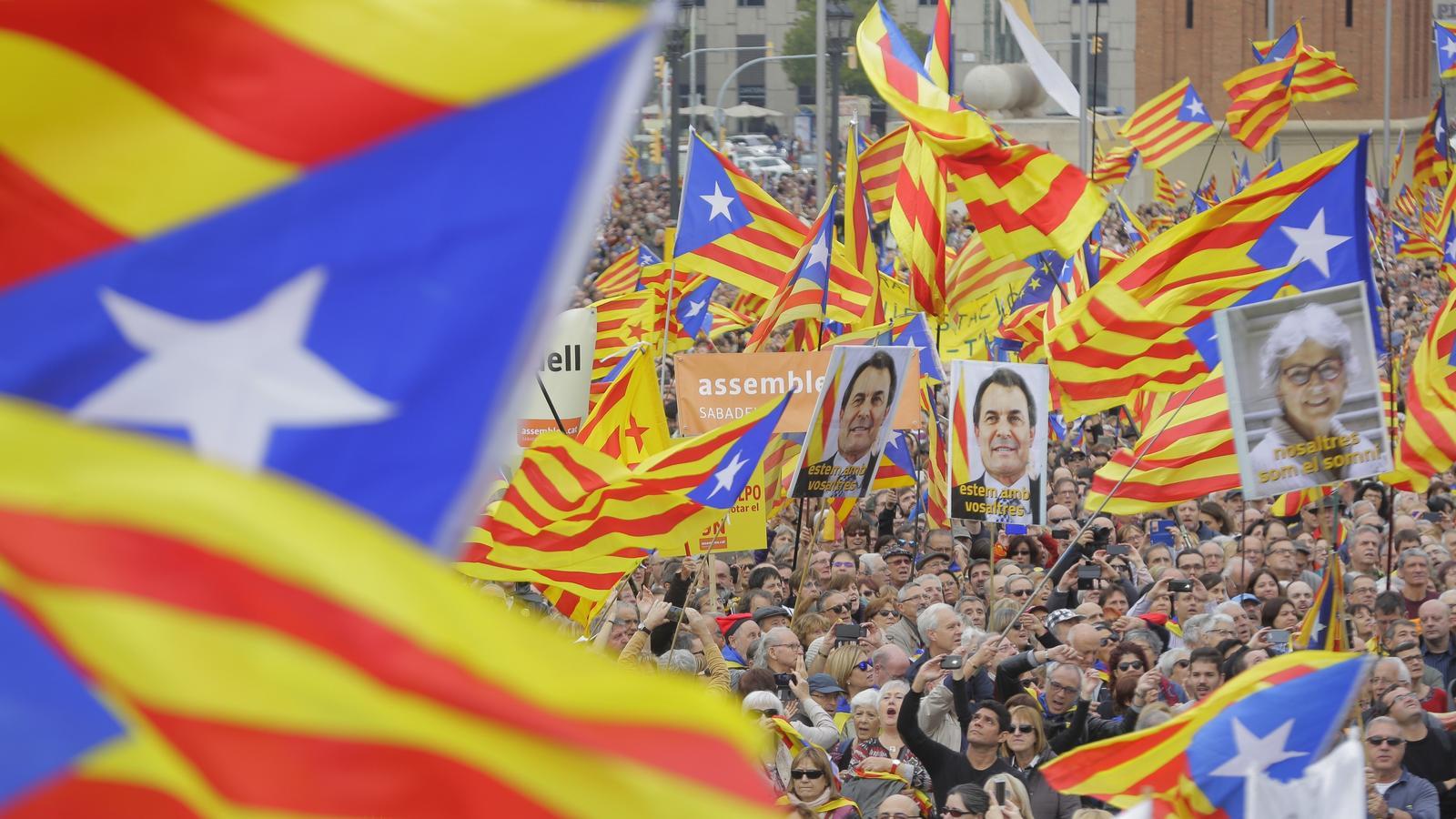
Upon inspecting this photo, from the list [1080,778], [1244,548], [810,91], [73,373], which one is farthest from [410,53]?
[810,91]

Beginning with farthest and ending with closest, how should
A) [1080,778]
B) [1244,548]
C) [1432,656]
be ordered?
[1244,548] < [1432,656] < [1080,778]

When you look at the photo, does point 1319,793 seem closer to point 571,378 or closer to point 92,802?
point 92,802

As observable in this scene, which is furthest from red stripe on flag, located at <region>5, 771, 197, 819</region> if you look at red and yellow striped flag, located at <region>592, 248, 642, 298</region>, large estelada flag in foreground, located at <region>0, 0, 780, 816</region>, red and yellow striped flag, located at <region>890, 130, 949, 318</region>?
red and yellow striped flag, located at <region>592, 248, 642, 298</region>

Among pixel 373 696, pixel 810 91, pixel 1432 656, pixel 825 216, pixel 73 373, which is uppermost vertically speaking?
pixel 810 91

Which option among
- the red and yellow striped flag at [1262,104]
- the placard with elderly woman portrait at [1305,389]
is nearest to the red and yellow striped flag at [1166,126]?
the red and yellow striped flag at [1262,104]

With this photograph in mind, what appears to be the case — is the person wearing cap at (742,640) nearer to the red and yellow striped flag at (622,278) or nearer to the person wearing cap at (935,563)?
the person wearing cap at (935,563)

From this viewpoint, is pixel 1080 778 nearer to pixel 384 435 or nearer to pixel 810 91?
pixel 384 435

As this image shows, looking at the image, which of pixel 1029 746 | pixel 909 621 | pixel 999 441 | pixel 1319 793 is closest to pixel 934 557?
pixel 999 441

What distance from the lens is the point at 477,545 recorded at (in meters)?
9.22

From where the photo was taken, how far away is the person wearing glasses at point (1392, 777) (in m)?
7.56

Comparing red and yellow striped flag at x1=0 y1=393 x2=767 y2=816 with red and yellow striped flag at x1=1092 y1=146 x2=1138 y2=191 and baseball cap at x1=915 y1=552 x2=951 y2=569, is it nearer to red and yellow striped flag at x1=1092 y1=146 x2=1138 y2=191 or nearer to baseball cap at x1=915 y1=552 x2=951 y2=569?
baseball cap at x1=915 y1=552 x2=951 y2=569

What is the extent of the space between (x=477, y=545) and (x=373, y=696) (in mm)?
6647

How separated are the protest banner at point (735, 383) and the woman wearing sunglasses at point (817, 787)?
5.74m

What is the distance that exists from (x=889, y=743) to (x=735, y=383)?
492 centimetres
